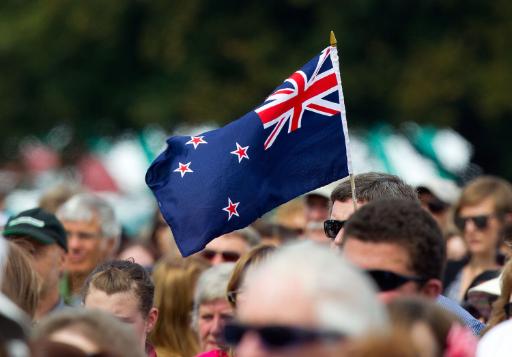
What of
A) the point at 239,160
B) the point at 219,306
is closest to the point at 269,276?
the point at 239,160

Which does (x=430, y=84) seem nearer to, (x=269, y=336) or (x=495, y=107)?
(x=495, y=107)

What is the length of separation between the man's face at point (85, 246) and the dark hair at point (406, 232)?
5.21m

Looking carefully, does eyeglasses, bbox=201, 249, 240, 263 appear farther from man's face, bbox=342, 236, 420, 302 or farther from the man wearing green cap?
man's face, bbox=342, 236, 420, 302

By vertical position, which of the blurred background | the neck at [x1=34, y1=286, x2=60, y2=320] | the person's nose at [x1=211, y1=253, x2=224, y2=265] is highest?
the blurred background

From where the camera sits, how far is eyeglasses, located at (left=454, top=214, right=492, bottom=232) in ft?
30.2

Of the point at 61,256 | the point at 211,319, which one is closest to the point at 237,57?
the point at 61,256

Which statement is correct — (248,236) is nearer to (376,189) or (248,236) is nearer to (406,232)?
(376,189)

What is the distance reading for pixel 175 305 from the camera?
766 cm

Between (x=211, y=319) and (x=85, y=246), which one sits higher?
(x=85, y=246)

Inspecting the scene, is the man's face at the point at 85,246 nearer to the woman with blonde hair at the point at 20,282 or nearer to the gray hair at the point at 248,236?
the gray hair at the point at 248,236

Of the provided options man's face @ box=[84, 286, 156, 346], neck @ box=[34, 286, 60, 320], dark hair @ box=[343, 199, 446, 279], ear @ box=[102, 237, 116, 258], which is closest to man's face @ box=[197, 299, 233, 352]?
neck @ box=[34, 286, 60, 320]

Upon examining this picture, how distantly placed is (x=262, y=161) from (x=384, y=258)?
246 centimetres

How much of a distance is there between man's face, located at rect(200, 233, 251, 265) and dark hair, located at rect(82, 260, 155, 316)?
2686mm

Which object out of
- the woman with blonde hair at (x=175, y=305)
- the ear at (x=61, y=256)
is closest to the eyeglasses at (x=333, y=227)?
the woman with blonde hair at (x=175, y=305)
